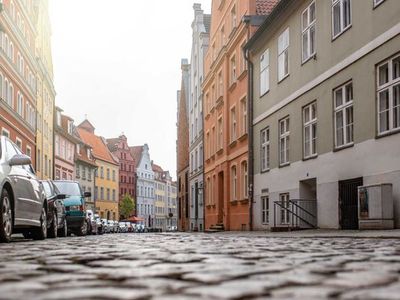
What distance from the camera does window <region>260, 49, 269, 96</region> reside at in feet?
88.2

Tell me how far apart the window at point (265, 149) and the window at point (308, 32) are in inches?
208

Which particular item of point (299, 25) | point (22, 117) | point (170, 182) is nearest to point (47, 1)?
point (22, 117)

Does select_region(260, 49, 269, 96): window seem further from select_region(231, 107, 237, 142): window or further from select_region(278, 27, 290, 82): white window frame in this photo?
select_region(231, 107, 237, 142): window

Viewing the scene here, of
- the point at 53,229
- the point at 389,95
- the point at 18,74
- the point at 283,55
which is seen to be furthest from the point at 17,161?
the point at 18,74

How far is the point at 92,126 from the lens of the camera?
364 ft

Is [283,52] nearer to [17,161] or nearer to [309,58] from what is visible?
[309,58]

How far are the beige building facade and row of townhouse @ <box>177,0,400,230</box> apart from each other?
1.2 inches

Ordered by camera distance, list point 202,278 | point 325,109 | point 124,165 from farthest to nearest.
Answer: point 124,165 < point 325,109 < point 202,278

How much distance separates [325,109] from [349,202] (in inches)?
117

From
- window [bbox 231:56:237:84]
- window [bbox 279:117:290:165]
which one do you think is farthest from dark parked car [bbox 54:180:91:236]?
window [bbox 231:56:237:84]

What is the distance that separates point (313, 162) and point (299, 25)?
4941 mm

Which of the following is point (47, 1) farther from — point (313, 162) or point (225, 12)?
point (313, 162)

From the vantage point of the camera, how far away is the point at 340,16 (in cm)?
1873

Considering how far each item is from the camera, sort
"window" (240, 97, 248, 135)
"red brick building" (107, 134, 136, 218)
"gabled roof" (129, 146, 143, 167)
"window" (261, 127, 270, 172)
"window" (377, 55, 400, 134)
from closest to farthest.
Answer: "window" (377, 55, 400, 134) → "window" (261, 127, 270, 172) → "window" (240, 97, 248, 135) → "red brick building" (107, 134, 136, 218) → "gabled roof" (129, 146, 143, 167)
